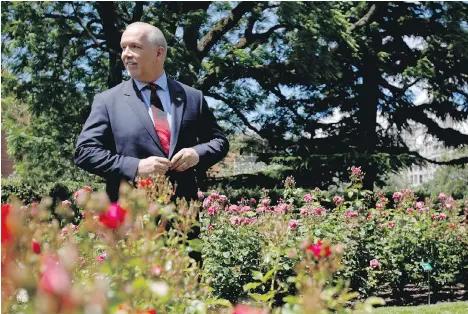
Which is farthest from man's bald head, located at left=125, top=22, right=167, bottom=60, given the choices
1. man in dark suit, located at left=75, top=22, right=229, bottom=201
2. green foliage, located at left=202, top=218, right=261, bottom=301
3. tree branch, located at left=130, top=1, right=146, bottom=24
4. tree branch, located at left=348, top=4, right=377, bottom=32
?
tree branch, located at left=348, top=4, right=377, bottom=32

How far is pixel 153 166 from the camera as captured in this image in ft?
7.47

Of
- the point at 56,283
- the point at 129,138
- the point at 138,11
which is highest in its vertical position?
the point at 138,11

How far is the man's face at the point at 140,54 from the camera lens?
2.46 meters

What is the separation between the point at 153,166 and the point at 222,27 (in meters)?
12.1

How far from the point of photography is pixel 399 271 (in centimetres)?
604

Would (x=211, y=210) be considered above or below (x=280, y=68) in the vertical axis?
below

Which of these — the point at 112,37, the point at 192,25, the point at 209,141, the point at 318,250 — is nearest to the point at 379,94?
the point at 192,25

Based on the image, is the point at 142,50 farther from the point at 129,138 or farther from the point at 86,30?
the point at 86,30

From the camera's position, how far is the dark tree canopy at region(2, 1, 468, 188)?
12.9 m

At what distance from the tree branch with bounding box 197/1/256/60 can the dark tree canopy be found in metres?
0.03

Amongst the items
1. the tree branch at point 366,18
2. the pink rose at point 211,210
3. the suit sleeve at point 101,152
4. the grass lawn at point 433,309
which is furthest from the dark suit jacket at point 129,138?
the tree branch at point 366,18

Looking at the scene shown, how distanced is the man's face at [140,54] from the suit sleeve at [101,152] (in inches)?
8.6

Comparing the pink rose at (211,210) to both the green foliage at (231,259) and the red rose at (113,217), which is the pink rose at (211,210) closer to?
the green foliage at (231,259)

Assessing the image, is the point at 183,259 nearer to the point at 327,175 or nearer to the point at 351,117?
the point at 327,175
